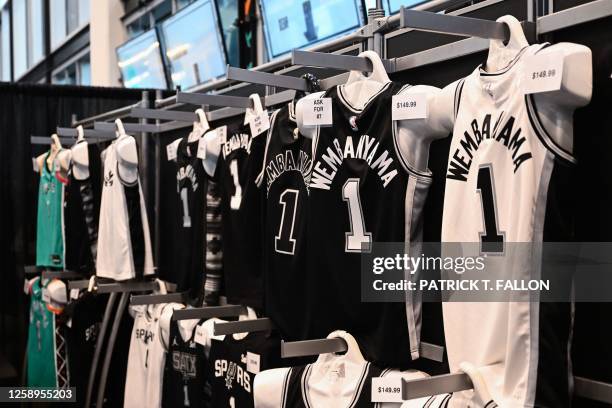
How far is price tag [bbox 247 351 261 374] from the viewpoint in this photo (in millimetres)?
2105

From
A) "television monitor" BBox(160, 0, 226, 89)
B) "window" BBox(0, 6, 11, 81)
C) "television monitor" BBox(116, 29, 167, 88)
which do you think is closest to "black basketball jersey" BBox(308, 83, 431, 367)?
"television monitor" BBox(160, 0, 226, 89)

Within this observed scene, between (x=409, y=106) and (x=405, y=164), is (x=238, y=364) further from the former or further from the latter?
(x=409, y=106)

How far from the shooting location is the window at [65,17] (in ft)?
27.4

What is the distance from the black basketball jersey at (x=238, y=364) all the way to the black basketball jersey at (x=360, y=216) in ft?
0.85

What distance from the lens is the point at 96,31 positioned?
7.64 m

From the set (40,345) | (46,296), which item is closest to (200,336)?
(46,296)

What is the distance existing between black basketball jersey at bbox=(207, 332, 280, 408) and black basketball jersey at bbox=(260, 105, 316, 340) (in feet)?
0.29

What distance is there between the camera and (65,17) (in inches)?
352

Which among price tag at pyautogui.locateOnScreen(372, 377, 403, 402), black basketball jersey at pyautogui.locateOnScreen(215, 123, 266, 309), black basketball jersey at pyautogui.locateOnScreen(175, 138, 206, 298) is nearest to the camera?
price tag at pyautogui.locateOnScreen(372, 377, 403, 402)

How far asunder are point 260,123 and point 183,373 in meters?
1.03

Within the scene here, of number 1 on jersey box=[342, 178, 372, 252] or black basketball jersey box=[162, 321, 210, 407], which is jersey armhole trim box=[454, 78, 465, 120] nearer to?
number 1 on jersey box=[342, 178, 372, 252]

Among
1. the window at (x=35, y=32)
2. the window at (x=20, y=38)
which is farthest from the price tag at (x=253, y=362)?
the window at (x=20, y=38)

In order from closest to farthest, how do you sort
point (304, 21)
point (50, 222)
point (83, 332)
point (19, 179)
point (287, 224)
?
1. point (287, 224)
2. point (83, 332)
3. point (50, 222)
4. point (304, 21)
5. point (19, 179)

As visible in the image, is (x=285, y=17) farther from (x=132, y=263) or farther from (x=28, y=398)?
(x=28, y=398)
